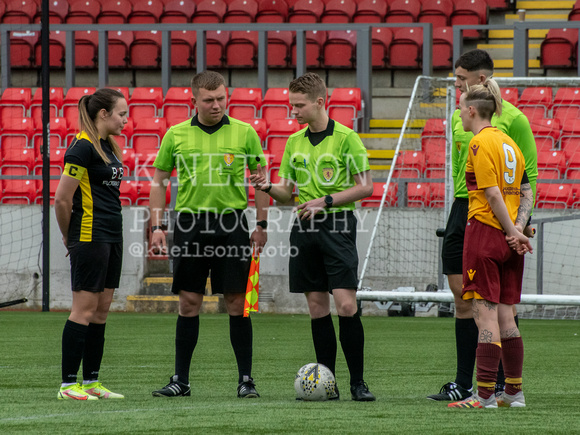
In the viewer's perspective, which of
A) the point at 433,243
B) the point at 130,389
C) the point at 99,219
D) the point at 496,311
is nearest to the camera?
Result: the point at 496,311

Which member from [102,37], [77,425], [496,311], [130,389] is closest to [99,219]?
[130,389]

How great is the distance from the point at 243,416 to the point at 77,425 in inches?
30.1

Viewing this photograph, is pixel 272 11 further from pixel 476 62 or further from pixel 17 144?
pixel 476 62

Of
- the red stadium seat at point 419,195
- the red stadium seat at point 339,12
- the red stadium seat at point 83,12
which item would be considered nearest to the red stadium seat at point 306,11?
the red stadium seat at point 339,12

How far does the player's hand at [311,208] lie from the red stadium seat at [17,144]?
10357mm

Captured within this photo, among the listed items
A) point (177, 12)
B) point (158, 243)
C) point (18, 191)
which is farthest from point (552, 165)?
point (158, 243)

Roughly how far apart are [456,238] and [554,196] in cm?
794

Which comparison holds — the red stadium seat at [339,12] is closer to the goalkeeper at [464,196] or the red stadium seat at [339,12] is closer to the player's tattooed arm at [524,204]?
the goalkeeper at [464,196]

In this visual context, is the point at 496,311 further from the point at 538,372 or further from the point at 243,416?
the point at 538,372

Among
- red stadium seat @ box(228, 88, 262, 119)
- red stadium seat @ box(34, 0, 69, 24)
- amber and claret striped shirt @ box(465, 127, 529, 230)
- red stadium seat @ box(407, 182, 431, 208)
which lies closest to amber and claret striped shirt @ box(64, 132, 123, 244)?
amber and claret striped shirt @ box(465, 127, 529, 230)

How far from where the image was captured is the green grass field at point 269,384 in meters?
4.31

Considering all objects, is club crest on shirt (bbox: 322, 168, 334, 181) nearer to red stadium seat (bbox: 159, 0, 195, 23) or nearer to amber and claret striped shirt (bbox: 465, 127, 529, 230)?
amber and claret striped shirt (bbox: 465, 127, 529, 230)

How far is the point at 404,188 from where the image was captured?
43.2 ft

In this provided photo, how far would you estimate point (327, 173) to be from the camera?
5.59 metres
